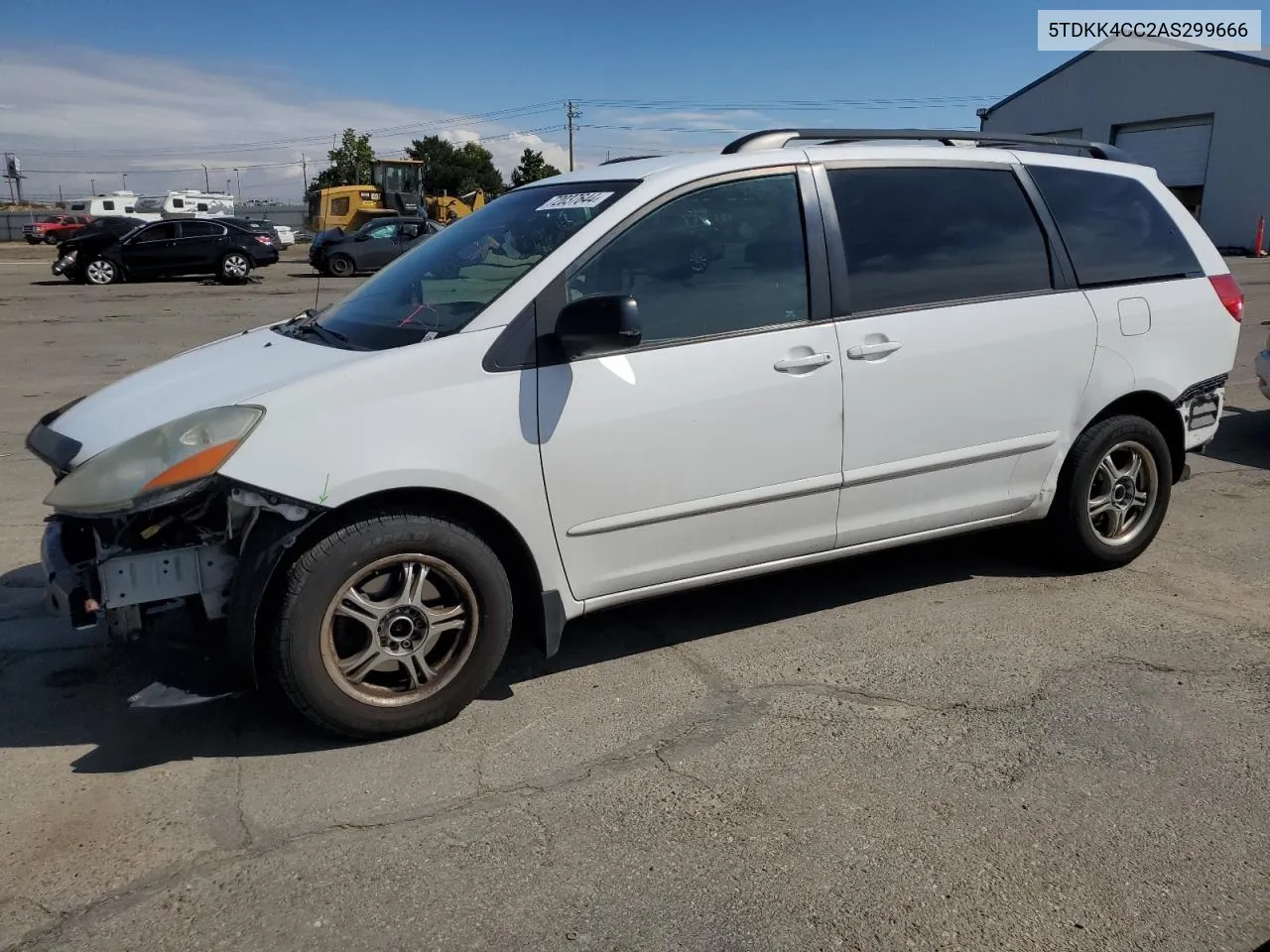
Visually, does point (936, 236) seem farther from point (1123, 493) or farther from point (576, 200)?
point (1123, 493)

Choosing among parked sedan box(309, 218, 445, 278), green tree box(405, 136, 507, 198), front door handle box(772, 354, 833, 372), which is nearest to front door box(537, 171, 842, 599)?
front door handle box(772, 354, 833, 372)

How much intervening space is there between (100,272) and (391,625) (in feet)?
75.2

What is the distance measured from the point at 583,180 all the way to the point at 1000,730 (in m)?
2.49

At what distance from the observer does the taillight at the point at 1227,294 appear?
4812 millimetres

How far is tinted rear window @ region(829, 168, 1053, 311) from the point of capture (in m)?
3.96

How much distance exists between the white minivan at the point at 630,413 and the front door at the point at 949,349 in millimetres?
13

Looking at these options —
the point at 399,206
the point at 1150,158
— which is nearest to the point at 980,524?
the point at 399,206

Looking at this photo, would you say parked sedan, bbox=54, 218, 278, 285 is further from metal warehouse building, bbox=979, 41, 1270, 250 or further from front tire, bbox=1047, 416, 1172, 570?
metal warehouse building, bbox=979, 41, 1270, 250

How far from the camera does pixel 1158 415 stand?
4.76 meters

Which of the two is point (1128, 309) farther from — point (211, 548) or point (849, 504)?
point (211, 548)

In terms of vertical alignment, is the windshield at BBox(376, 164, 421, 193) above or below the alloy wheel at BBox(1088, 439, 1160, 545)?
above

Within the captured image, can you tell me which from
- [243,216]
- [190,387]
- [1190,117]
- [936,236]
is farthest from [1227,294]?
[243,216]

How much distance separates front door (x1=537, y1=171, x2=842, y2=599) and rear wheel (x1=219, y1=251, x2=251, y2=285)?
22.4 m

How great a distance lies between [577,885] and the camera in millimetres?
2627
